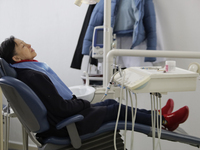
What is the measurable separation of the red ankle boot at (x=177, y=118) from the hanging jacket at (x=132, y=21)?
2.57ft

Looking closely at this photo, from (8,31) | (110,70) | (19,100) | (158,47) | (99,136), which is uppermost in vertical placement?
(8,31)

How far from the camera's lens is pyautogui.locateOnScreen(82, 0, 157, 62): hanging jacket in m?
1.85

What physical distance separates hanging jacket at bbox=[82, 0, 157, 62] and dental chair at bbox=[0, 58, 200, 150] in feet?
3.23

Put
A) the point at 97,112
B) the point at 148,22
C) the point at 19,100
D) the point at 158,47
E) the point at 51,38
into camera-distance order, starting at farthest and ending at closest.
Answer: the point at 51,38 → the point at 158,47 → the point at 148,22 → the point at 97,112 → the point at 19,100

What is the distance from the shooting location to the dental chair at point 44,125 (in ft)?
3.09

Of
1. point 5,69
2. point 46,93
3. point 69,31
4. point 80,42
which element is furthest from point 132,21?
point 5,69

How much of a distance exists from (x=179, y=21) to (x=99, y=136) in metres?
1.49

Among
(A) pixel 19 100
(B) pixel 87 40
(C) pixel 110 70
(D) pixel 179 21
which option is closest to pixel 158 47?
(D) pixel 179 21

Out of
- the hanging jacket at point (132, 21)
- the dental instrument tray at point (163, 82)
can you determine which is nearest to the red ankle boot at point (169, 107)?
the hanging jacket at point (132, 21)

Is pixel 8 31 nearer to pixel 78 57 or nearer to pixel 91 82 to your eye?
pixel 78 57

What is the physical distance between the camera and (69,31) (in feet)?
8.00

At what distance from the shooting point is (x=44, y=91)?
110 centimetres

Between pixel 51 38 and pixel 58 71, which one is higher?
pixel 51 38

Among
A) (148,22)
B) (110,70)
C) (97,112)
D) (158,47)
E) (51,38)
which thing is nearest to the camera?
(110,70)
